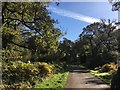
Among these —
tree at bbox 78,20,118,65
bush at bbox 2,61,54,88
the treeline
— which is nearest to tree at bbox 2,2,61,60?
bush at bbox 2,61,54,88

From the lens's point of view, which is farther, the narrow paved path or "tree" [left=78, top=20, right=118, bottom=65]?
"tree" [left=78, top=20, right=118, bottom=65]

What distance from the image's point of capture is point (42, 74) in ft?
105

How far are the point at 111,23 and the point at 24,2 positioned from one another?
62.0 m

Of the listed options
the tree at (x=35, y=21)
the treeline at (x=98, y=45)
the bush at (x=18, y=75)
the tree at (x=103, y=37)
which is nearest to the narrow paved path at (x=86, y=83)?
the bush at (x=18, y=75)

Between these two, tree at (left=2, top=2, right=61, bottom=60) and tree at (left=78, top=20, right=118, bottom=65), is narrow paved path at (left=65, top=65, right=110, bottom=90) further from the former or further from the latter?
tree at (left=78, top=20, right=118, bottom=65)

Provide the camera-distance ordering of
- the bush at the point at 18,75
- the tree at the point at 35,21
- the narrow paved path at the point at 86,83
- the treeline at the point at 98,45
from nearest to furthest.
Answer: the bush at the point at 18,75, the tree at the point at 35,21, the narrow paved path at the point at 86,83, the treeline at the point at 98,45

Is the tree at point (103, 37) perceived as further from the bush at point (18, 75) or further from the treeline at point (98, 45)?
the bush at point (18, 75)

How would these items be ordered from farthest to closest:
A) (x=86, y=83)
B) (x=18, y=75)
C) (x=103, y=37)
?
(x=103, y=37), (x=86, y=83), (x=18, y=75)

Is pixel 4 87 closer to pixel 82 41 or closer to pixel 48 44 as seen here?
pixel 48 44

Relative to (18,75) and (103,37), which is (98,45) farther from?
(18,75)

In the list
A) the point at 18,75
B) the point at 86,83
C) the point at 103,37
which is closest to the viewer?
the point at 18,75

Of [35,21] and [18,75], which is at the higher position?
[35,21]

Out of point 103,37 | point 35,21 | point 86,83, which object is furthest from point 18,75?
point 103,37

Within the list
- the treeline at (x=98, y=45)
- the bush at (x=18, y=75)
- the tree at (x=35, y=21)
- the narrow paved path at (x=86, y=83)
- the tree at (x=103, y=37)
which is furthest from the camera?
the tree at (x=103, y=37)
